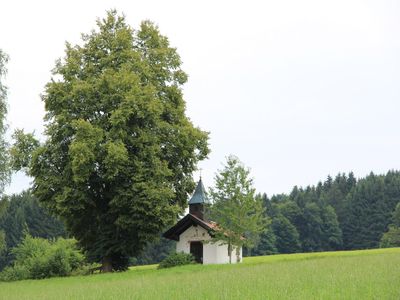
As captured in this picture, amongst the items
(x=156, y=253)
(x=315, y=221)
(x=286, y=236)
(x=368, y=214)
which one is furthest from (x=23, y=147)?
(x=368, y=214)

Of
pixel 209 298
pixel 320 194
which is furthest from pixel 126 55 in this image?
pixel 320 194

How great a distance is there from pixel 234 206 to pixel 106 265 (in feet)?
34.4

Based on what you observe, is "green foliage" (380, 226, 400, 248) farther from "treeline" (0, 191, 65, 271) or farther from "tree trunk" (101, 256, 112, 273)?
"tree trunk" (101, 256, 112, 273)

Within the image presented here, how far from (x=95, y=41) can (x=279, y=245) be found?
8139 centimetres

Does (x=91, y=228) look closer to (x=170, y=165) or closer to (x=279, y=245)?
(x=170, y=165)

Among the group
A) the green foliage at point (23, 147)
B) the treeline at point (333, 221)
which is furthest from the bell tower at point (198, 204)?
the treeline at point (333, 221)

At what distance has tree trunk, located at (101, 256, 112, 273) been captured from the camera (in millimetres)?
42562

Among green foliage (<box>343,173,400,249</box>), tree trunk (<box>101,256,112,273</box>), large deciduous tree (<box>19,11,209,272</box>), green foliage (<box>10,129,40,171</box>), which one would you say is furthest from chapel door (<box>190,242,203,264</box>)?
green foliage (<box>343,173,400,249</box>)

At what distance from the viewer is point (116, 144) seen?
38969 millimetres

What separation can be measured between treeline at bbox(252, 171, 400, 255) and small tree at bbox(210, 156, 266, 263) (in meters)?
70.8

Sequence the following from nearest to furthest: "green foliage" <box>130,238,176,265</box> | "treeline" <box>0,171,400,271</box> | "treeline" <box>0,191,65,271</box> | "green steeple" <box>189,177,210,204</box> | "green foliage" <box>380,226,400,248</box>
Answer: "green steeple" <box>189,177,210,204</box>, "green foliage" <box>380,226,400,248</box>, "treeline" <box>0,191,65,271</box>, "treeline" <box>0,171,400,271</box>, "green foliage" <box>130,238,176,265</box>

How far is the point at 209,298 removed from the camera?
1627 centimetres

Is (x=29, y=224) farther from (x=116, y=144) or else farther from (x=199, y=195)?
(x=116, y=144)

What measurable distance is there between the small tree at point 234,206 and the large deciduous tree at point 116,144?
316 cm
